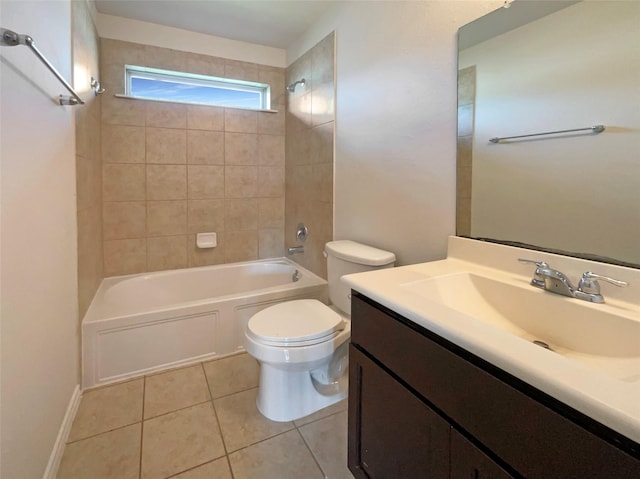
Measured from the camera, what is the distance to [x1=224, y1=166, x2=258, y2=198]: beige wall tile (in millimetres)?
2877

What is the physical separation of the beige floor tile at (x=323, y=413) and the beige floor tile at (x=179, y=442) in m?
0.37

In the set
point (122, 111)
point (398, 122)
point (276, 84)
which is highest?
A: point (276, 84)

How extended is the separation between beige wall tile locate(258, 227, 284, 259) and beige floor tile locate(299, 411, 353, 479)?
173cm

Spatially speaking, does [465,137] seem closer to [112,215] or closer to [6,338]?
[6,338]

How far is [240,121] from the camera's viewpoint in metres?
2.86

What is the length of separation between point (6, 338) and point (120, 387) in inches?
45.0

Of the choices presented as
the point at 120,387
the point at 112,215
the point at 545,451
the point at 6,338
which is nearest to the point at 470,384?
the point at 545,451

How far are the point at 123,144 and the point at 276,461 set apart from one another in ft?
7.67

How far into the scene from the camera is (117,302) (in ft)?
7.80

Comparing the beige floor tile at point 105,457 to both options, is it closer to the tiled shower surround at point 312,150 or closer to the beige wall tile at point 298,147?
the tiled shower surround at point 312,150

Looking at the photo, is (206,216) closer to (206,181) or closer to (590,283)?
(206,181)

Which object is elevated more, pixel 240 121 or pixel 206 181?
pixel 240 121

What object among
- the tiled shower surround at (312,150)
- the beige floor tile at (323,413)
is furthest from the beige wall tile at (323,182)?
the beige floor tile at (323,413)

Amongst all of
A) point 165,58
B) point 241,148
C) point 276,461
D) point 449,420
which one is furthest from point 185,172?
point 449,420
